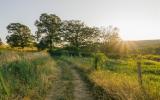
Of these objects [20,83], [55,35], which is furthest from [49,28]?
[20,83]

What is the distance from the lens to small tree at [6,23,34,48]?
267 feet

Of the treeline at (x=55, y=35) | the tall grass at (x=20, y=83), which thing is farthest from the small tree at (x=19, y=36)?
the tall grass at (x=20, y=83)

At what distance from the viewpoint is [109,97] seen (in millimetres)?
10992

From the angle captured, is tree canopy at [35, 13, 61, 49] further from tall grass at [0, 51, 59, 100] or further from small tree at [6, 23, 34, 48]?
tall grass at [0, 51, 59, 100]

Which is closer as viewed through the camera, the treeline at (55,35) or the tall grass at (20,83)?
the tall grass at (20,83)

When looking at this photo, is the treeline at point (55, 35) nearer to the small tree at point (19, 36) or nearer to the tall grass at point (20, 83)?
the small tree at point (19, 36)

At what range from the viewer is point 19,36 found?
82.9 m

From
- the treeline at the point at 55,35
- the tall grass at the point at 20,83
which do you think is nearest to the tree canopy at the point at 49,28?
the treeline at the point at 55,35

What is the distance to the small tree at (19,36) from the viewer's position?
267 ft

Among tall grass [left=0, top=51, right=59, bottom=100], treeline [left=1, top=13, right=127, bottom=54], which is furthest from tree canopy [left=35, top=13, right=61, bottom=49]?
tall grass [left=0, top=51, right=59, bottom=100]

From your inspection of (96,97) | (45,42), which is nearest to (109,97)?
(96,97)

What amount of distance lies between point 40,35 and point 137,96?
240 ft

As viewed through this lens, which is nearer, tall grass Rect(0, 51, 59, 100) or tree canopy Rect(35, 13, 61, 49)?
tall grass Rect(0, 51, 59, 100)

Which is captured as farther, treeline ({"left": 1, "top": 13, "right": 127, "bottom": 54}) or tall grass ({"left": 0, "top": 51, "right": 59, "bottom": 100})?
treeline ({"left": 1, "top": 13, "right": 127, "bottom": 54})
